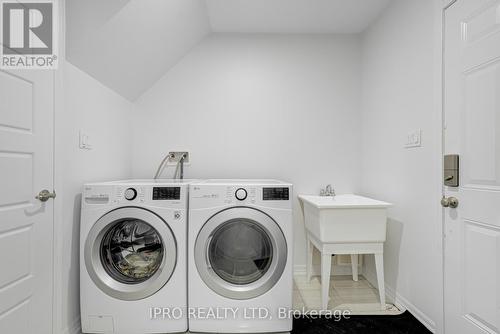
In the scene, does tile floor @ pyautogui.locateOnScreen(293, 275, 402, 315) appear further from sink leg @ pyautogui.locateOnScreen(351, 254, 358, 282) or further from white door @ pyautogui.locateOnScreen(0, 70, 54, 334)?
white door @ pyautogui.locateOnScreen(0, 70, 54, 334)

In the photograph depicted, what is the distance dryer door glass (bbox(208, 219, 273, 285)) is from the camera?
5.57ft

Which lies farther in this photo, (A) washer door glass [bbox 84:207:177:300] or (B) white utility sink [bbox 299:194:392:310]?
(B) white utility sink [bbox 299:194:392:310]

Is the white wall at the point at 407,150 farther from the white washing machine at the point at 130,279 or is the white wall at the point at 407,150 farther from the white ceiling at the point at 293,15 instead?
the white washing machine at the point at 130,279

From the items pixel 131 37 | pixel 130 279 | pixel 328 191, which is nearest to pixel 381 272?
pixel 328 191

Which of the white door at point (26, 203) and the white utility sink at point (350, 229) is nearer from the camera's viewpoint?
the white door at point (26, 203)

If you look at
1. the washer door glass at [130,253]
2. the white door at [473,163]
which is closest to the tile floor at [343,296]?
the white door at [473,163]

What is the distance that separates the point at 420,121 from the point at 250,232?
53.2 inches

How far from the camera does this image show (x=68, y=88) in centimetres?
154

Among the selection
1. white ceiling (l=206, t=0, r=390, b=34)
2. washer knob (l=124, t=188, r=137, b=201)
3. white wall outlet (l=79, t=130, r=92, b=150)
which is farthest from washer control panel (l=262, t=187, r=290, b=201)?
white ceiling (l=206, t=0, r=390, b=34)

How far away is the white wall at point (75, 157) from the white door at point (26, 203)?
0.32 ft

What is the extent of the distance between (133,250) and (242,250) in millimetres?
705

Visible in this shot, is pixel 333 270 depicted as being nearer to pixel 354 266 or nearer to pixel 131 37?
pixel 354 266

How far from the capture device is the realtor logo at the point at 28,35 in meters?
1.18

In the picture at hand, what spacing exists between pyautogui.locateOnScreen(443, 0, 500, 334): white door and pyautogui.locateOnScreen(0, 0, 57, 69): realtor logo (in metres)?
2.15
